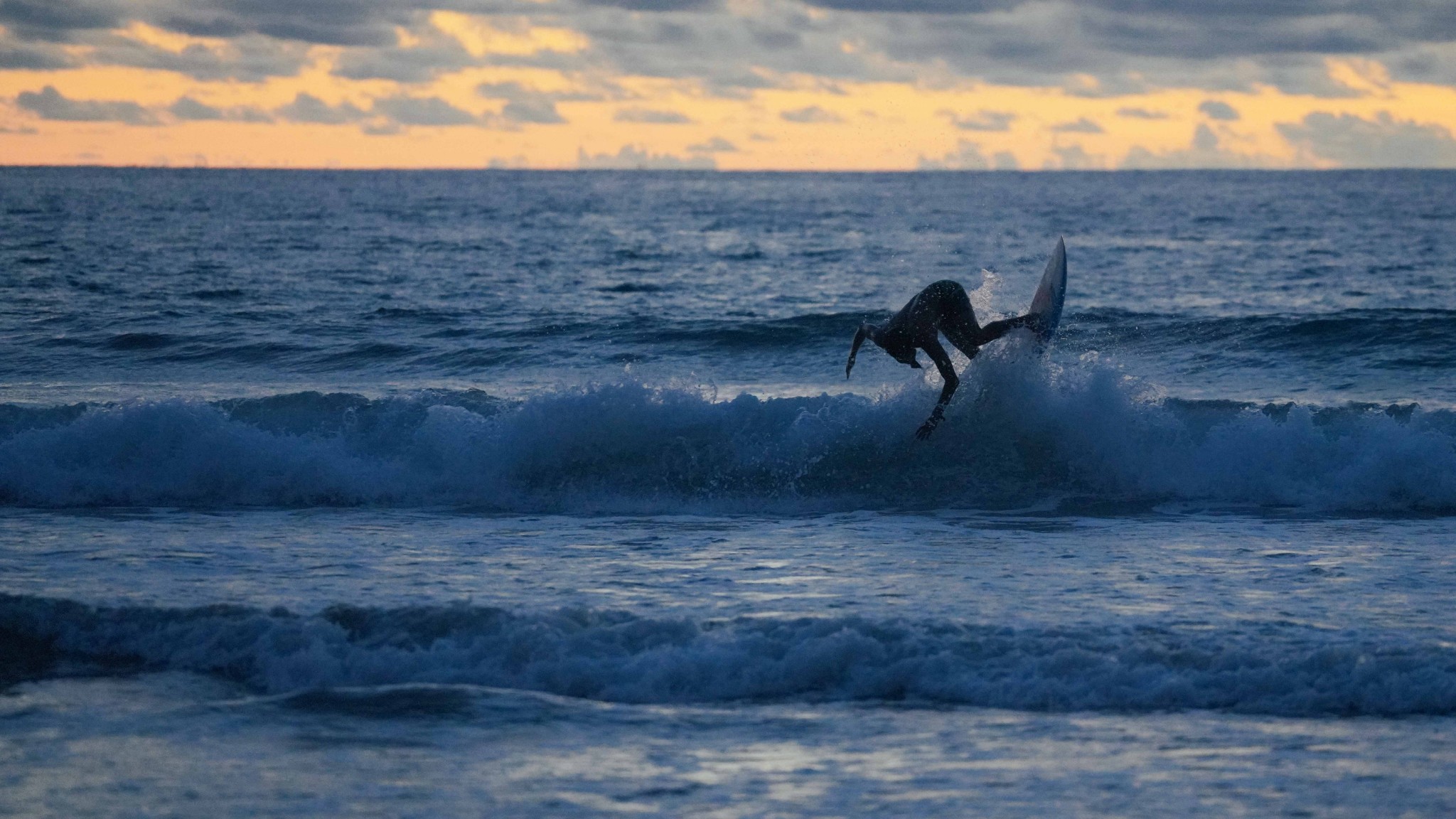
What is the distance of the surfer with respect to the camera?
10.1m

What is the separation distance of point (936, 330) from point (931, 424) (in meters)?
1.14

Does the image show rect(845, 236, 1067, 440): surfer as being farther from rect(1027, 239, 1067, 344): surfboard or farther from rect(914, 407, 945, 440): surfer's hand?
rect(1027, 239, 1067, 344): surfboard

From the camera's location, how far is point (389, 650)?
22.5ft

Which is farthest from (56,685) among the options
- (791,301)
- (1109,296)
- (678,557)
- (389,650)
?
(1109,296)

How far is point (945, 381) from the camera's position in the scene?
10.9 meters

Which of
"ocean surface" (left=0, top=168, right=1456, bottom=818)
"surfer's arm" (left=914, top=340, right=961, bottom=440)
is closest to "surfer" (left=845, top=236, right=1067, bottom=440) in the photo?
"surfer's arm" (left=914, top=340, right=961, bottom=440)

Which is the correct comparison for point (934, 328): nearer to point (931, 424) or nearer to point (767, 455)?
point (931, 424)

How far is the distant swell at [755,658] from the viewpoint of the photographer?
627 centimetres

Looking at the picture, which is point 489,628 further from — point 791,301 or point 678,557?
point 791,301

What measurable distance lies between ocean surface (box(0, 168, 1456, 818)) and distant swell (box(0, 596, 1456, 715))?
3cm

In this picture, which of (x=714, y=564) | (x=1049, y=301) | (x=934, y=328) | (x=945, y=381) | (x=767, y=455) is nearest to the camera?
(x=714, y=564)

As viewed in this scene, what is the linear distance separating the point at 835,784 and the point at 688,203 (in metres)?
→ 82.3

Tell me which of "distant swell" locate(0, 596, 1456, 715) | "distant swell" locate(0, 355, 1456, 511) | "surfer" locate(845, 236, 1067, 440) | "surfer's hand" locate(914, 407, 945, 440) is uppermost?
"surfer" locate(845, 236, 1067, 440)

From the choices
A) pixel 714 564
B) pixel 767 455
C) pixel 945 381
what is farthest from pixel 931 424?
pixel 714 564
